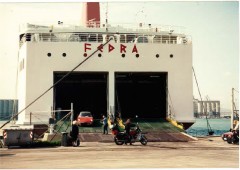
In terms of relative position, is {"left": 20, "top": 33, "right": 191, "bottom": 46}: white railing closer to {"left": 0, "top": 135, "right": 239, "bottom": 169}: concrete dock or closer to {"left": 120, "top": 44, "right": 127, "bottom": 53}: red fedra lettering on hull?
{"left": 120, "top": 44, "right": 127, "bottom": 53}: red fedra lettering on hull

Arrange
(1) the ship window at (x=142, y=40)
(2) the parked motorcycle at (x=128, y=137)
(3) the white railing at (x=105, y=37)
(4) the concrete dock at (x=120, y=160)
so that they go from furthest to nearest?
(1) the ship window at (x=142, y=40)
(3) the white railing at (x=105, y=37)
(2) the parked motorcycle at (x=128, y=137)
(4) the concrete dock at (x=120, y=160)

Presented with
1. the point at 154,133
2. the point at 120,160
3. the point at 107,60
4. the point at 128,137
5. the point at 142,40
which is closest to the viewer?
the point at 120,160

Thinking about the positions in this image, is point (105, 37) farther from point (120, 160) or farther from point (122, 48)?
point (120, 160)

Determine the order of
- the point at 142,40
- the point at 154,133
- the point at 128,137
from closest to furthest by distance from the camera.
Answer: the point at 128,137 → the point at 154,133 → the point at 142,40

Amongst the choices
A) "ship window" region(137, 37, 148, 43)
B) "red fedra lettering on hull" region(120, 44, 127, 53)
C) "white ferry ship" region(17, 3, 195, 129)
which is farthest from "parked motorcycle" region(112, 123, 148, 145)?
"ship window" region(137, 37, 148, 43)

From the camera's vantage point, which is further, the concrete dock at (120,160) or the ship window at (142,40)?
the ship window at (142,40)

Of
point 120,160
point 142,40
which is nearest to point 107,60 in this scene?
point 142,40

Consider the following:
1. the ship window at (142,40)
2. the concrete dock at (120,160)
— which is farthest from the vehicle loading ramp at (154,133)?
the ship window at (142,40)

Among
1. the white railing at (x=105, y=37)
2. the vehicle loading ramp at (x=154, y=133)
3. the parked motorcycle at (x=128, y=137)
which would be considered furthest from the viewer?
the white railing at (x=105, y=37)

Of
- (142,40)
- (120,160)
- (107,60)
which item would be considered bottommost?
(120,160)

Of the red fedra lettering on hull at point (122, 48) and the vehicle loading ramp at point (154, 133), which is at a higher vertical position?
the red fedra lettering on hull at point (122, 48)

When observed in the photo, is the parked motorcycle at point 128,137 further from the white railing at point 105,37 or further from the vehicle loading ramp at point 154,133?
the white railing at point 105,37

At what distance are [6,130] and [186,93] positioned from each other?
495 inches

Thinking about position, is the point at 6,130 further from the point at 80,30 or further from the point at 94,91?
the point at 94,91
